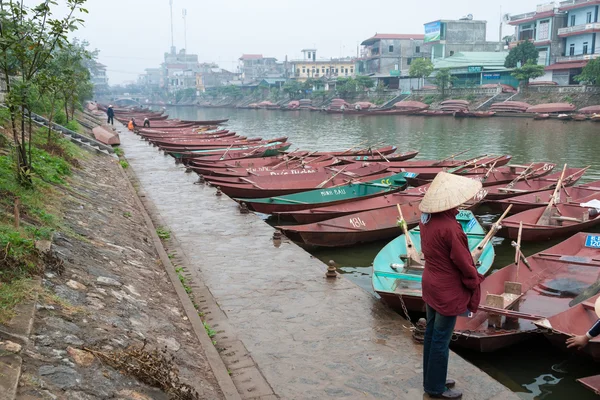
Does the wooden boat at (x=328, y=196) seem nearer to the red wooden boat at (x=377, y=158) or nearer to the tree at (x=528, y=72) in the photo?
the red wooden boat at (x=377, y=158)

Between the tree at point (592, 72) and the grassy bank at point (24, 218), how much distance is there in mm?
43990

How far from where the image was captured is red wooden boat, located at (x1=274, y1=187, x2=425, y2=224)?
10961 mm

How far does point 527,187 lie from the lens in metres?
15.1

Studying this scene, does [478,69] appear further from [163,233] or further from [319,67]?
[163,233]

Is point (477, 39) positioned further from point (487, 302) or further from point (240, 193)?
point (487, 302)

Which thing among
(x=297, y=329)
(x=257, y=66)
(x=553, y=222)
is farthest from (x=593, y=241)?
(x=257, y=66)

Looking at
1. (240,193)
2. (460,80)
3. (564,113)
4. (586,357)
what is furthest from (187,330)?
(460,80)

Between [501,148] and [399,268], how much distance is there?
2469cm

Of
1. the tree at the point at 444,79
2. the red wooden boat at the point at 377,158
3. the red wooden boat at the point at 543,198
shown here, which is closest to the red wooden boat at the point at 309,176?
A: the red wooden boat at the point at 377,158

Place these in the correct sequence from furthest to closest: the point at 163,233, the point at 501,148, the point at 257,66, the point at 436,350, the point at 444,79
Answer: the point at 257,66 → the point at 444,79 → the point at 501,148 → the point at 163,233 → the point at 436,350

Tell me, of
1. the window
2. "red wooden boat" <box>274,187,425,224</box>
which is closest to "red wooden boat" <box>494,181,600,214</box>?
"red wooden boat" <box>274,187,425,224</box>

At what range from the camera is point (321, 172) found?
619 inches

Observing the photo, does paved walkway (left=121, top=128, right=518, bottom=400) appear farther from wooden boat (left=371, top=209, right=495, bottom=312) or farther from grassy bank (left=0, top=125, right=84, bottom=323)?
grassy bank (left=0, top=125, right=84, bottom=323)

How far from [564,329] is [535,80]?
53.6 metres
